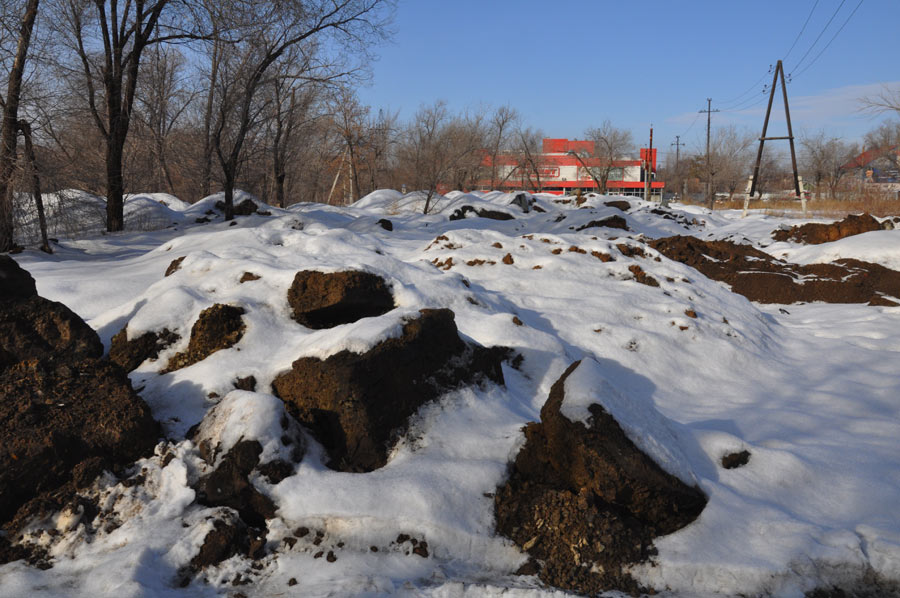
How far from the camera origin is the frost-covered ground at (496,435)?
7.91 feet

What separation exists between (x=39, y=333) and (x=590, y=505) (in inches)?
141

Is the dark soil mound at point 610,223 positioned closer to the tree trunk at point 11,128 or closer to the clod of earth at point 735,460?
the tree trunk at point 11,128

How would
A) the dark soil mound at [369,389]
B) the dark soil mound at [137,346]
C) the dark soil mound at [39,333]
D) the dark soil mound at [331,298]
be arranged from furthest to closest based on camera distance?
the dark soil mound at [331,298] < the dark soil mound at [137,346] < the dark soil mound at [39,333] < the dark soil mound at [369,389]

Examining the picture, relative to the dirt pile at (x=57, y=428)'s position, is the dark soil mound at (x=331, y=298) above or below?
above

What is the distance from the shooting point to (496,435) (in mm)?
3248

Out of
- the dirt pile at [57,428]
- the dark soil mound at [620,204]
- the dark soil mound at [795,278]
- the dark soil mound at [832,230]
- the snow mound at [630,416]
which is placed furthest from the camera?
the dark soil mound at [620,204]

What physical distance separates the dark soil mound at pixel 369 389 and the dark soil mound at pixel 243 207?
1382 cm

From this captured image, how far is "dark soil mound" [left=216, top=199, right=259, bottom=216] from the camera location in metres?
16.0

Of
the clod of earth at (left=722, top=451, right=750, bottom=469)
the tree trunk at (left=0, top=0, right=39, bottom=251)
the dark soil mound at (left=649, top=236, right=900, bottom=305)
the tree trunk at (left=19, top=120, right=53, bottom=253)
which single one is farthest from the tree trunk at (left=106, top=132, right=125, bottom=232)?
the clod of earth at (left=722, top=451, right=750, bottom=469)

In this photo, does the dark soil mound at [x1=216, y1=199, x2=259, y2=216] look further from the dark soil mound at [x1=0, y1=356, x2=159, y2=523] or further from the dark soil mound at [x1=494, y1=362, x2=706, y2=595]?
the dark soil mound at [x1=494, y1=362, x2=706, y2=595]

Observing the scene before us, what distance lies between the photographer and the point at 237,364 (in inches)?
145

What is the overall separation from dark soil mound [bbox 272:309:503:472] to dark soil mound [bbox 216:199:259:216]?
1382 cm

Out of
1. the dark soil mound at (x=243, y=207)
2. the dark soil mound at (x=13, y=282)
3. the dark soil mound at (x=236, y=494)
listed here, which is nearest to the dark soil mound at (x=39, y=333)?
the dark soil mound at (x=13, y=282)

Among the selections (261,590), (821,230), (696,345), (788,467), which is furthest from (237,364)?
(821,230)
